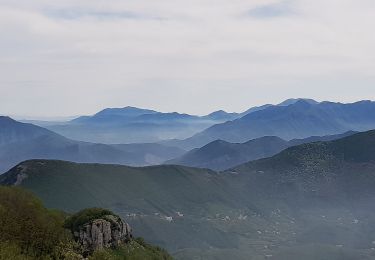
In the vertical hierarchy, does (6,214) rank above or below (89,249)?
above

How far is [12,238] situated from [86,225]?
184 ft

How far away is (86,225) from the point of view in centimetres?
19725

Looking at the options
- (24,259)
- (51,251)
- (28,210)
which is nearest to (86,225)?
(28,210)

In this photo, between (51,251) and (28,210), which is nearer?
(51,251)

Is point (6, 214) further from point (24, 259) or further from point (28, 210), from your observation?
point (24, 259)

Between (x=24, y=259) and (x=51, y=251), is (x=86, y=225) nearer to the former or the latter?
(x=51, y=251)

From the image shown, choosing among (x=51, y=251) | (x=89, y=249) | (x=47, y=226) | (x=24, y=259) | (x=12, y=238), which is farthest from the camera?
(x=89, y=249)

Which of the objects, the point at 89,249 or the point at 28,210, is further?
the point at 89,249

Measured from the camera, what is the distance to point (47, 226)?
540ft

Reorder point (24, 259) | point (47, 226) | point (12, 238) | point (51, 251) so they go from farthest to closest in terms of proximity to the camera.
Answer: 1. point (47, 226)
2. point (51, 251)
3. point (12, 238)
4. point (24, 259)

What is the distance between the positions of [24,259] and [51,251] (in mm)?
28124

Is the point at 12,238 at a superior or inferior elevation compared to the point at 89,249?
superior

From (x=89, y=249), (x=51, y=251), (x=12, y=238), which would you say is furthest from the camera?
(x=89, y=249)

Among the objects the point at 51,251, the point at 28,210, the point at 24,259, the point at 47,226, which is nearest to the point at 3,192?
the point at 28,210
